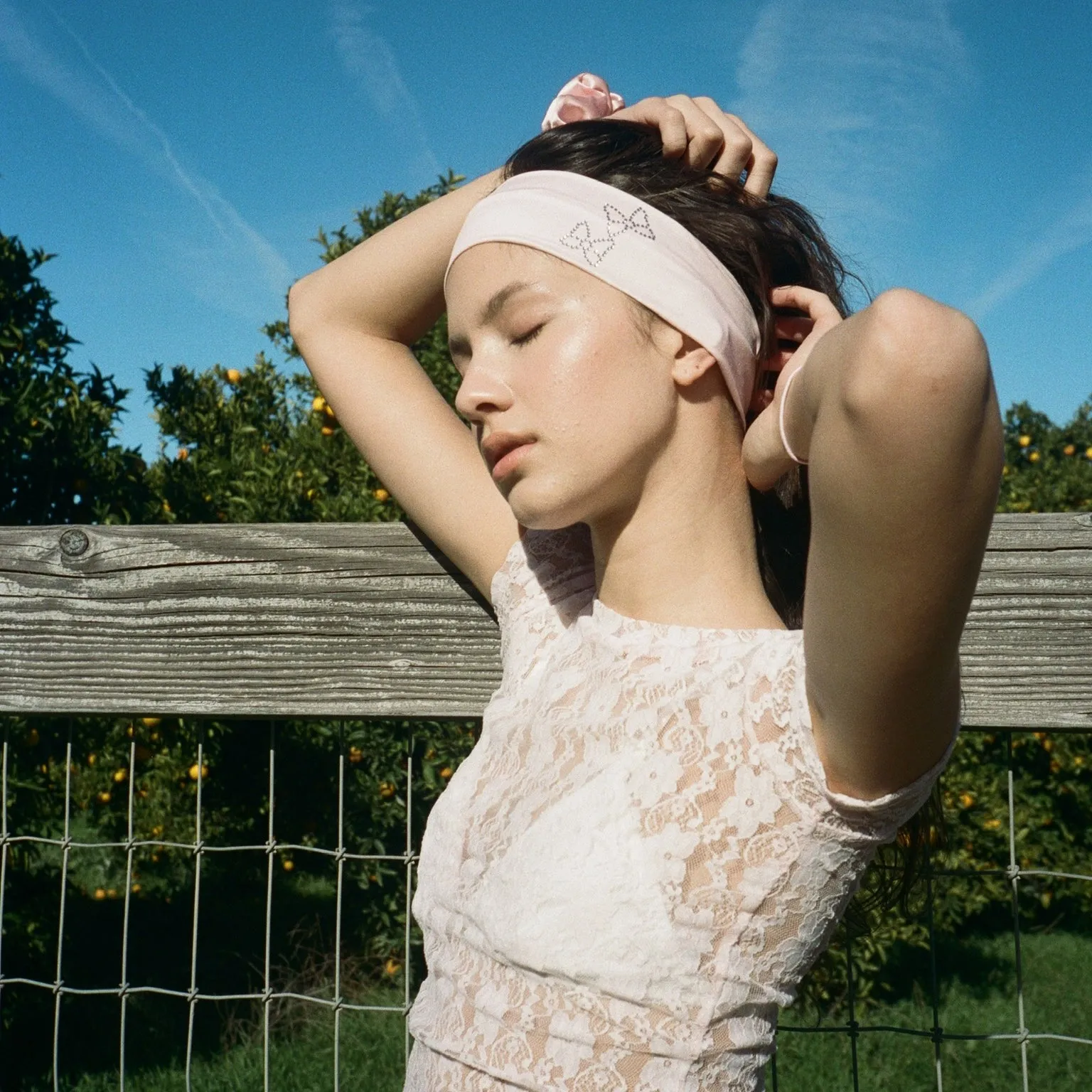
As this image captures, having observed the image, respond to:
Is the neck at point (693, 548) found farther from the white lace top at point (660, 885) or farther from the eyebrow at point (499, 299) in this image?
the eyebrow at point (499, 299)

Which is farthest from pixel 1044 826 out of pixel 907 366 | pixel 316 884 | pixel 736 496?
pixel 907 366

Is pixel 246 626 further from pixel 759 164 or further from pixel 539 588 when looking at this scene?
pixel 759 164

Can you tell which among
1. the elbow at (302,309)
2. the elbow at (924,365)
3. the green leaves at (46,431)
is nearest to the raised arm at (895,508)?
the elbow at (924,365)

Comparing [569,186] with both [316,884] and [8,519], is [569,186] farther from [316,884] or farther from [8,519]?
[316,884]

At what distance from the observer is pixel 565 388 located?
1248 mm

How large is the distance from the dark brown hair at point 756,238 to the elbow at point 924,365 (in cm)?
59

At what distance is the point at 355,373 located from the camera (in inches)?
68.6

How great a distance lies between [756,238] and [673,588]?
0.51 metres

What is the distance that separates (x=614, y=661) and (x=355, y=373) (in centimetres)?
73

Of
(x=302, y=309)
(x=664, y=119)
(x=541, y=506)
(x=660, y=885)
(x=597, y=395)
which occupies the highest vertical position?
(x=664, y=119)

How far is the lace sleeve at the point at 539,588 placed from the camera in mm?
1494

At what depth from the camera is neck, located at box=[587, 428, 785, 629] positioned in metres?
1.31

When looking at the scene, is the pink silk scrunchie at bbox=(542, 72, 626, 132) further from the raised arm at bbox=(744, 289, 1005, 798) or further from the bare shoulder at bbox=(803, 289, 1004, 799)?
the bare shoulder at bbox=(803, 289, 1004, 799)

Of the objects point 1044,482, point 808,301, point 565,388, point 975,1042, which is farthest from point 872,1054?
point 565,388
